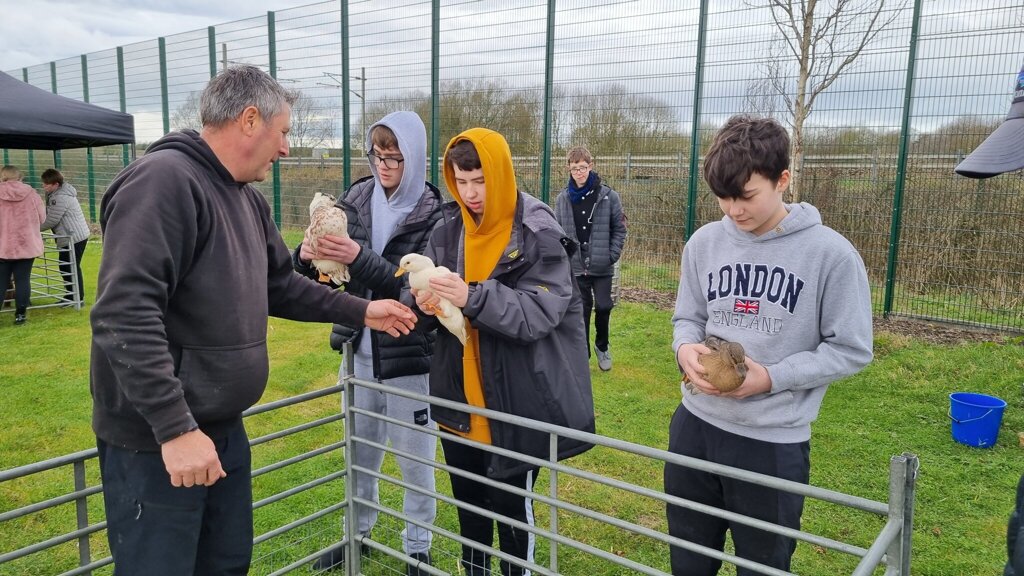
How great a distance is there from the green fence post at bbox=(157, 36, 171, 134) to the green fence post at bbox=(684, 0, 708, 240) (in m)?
10.7

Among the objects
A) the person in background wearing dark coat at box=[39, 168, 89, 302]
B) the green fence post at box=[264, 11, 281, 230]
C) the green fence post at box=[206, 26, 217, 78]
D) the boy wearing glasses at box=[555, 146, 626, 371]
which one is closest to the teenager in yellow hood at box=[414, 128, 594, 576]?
the boy wearing glasses at box=[555, 146, 626, 371]

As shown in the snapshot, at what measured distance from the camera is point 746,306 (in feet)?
6.27

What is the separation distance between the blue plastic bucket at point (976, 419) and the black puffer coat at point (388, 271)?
3336 millimetres

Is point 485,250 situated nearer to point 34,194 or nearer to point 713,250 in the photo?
point 713,250

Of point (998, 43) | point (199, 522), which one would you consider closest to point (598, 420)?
point (199, 522)

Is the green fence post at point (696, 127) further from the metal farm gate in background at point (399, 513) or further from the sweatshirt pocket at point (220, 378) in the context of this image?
the sweatshirt pocket at point (220, 378)

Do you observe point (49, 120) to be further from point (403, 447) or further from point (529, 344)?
point (529, 344)

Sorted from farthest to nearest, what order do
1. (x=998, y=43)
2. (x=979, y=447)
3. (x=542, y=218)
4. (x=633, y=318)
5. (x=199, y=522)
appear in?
(x=633, y=318)
(x=998, y=43)
(x=979, y=447)
(x=542, y=218)
(x=199, y=522)

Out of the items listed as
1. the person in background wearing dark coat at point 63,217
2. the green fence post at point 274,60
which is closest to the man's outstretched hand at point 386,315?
the person in background wearing dark coat at point 63,217

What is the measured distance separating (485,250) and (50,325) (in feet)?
24.0

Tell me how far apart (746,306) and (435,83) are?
25.7 feet

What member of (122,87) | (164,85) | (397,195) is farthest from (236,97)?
(122,87)

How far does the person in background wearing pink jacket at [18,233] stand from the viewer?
731 centimetres

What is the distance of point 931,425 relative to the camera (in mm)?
4445
